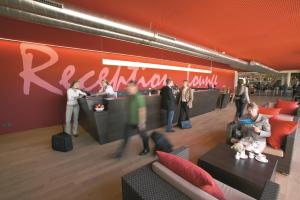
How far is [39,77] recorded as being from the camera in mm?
5102

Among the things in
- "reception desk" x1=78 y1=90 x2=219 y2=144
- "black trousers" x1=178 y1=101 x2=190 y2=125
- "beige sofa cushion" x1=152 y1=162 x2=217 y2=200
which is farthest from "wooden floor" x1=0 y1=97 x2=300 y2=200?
"beige sofa cushion" x1=152 y1=162 x2=217 y2=200

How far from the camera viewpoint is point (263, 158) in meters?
2.12

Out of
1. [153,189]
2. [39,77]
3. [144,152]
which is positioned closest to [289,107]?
[144,152]

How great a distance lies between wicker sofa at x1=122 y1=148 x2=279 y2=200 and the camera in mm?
1216

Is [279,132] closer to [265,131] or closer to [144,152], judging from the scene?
[265,131]

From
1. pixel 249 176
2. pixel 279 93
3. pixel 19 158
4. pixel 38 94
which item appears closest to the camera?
pixel 249 176

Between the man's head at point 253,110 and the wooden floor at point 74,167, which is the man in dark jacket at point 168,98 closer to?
the wooden floor at point 74,167

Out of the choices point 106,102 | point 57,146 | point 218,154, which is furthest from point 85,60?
point 218,154

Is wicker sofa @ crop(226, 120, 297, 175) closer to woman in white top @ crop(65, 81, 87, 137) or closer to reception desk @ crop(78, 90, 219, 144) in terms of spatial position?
reception desk @ crop(78, 90, 219, 144)

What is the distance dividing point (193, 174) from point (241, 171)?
1.02 metres

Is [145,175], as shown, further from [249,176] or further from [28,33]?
[28,33]

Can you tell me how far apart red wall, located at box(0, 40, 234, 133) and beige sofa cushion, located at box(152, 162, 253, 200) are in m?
5.19

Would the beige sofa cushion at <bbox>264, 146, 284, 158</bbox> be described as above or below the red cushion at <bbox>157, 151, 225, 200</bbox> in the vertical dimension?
below

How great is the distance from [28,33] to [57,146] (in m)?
3.03
